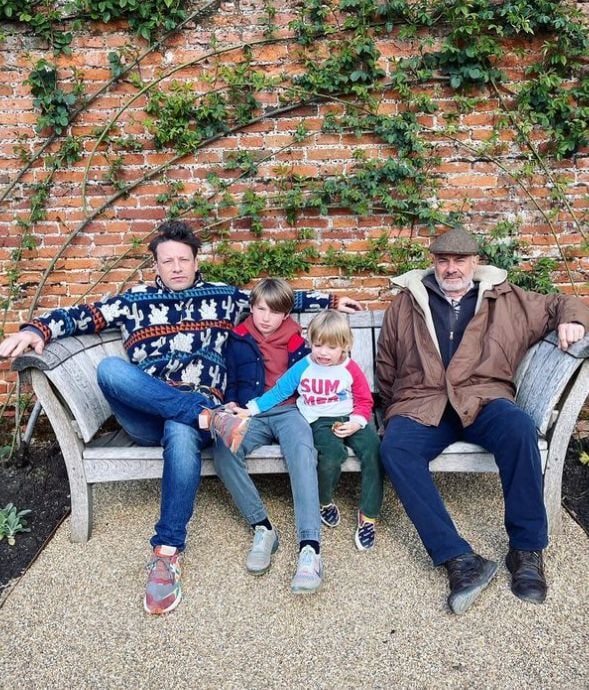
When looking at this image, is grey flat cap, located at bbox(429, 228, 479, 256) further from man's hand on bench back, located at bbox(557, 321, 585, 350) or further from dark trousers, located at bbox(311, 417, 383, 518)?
dark trousers, located at bbox(311, 417, 383, 518)

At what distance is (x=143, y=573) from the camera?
9.33 feet

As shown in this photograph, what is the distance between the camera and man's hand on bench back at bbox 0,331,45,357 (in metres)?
2.85

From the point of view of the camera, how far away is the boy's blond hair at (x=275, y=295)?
3.22 m

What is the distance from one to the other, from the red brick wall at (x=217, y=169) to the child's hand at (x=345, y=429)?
4.12 feet

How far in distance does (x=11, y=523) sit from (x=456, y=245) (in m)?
2.52

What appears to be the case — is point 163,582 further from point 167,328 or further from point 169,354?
point 167,328

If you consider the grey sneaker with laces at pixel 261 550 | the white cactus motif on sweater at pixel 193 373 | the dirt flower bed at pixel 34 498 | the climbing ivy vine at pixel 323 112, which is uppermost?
the climbing ivy vine at pixel 323 112

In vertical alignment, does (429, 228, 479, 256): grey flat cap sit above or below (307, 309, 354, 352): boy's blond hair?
above

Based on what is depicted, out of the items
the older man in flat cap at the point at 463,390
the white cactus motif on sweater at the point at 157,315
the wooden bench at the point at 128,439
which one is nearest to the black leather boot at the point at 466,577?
the older man in flat cap at the point at 463,390

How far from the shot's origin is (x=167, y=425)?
2885mm

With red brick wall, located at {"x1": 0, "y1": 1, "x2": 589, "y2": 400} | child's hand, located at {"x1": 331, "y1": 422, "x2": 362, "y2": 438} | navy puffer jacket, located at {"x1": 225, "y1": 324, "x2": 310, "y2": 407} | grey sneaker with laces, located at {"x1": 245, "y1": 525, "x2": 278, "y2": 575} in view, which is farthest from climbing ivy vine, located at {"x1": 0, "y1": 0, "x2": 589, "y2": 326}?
grey sneaker with laces, located at {"x1": 245, "y1": 525, "x2": 278, "y2": 575}

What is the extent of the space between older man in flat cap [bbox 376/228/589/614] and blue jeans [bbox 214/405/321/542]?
36cm

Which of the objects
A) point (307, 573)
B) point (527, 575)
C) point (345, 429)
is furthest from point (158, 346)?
point (527, 575)

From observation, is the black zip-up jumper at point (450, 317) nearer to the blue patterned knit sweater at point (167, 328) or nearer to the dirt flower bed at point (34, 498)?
the blue patterned knit sweater at point (167, 328)
